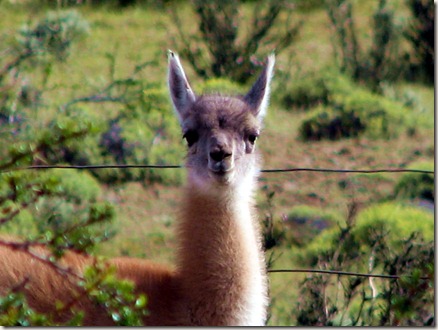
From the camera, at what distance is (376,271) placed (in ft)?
25.4

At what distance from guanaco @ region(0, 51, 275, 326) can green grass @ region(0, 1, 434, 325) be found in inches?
86.4

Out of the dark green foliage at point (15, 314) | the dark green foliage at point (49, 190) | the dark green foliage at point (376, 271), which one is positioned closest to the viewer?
the dark green foliage at point (15, 314)

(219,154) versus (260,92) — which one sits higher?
(260,92)

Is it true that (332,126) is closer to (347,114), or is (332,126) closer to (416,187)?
(347,114)

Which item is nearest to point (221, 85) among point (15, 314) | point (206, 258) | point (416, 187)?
point (416, 187)

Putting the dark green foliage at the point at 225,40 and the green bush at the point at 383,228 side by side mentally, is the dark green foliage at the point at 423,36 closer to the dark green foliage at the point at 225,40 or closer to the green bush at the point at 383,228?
the dark green foliage at the point at 225,40

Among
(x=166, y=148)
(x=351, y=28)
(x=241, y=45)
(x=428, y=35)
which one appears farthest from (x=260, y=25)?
(x=166, y=148)

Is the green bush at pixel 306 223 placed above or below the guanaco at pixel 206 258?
below

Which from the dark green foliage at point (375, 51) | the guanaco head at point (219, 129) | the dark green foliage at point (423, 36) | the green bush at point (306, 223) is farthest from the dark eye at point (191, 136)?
the dark green foliage at point (423, 36)

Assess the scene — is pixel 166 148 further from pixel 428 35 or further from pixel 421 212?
pixel 428 35

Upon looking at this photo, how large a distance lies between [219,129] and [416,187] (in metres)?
5.43

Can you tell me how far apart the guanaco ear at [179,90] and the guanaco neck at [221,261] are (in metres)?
0.59

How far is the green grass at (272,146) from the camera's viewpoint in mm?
8539

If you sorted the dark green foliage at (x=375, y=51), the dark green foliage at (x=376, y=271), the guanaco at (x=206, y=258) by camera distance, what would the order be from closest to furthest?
the guanaco at (x=206, y=258) → the dark green foliage at (x=376, y=271) → the dark green foliage at (x=375, y=51)
